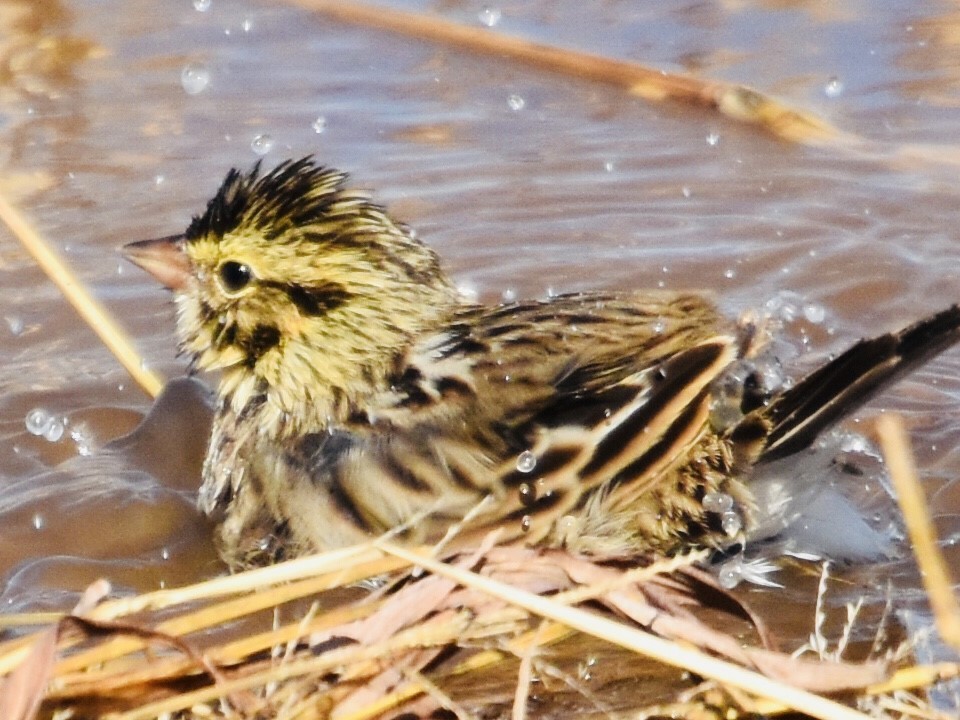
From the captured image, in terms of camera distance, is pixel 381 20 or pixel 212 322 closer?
pixel 212 322

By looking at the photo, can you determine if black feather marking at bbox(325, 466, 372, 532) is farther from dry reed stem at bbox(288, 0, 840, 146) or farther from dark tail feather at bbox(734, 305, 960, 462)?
dry reed stem at bbox(288, 0, 840, 146)

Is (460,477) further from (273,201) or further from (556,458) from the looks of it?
(273,201)

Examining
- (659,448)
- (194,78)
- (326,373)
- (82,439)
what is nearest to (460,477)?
(659,448)

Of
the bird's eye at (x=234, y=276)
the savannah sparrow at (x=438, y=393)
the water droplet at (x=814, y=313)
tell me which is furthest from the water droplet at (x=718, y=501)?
the water droplet at (x=814, y=313)

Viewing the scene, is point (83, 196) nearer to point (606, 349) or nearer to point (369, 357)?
point (369, 357)

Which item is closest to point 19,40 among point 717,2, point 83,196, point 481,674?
point 83,196
